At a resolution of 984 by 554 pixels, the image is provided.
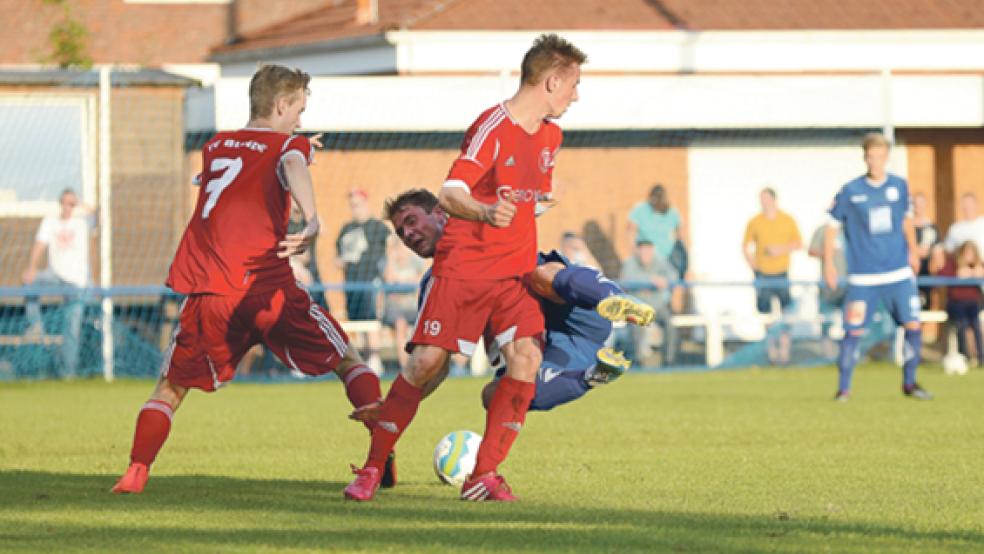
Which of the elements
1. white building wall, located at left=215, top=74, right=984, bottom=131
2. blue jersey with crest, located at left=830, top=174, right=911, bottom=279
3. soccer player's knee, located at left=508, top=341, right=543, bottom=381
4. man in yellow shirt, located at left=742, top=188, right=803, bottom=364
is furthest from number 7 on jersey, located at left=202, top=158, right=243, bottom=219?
man in yellow shirt, located at left=742, top=188, right=803, bottom=364

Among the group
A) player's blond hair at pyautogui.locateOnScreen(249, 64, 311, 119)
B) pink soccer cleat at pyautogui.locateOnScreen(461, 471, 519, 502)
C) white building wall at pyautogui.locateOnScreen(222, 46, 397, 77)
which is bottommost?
pink soccer cleat at pyautogui.locateOnScreen(461, 471, 519, 502)

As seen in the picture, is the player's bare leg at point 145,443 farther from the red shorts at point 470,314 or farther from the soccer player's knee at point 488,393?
the soccer player's knee at point 488,393

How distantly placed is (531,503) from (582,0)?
18135mm

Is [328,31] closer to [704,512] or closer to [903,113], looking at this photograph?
[903,113]

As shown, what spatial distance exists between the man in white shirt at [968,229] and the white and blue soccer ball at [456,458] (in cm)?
1353

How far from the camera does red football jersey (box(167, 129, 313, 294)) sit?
8.45 m

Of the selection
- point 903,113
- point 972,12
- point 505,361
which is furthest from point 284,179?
point 972,12

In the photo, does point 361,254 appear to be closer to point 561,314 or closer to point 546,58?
point 561,314

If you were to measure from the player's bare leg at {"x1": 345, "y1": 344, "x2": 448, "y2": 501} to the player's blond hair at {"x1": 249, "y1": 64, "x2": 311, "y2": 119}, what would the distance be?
4.37ft

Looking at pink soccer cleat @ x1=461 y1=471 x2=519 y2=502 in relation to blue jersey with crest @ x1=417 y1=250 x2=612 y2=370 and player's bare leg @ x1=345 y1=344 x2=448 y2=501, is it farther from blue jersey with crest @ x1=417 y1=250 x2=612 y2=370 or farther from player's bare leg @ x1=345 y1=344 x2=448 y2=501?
blue jersey with crest @ x1=417 y1=250 x2=612 y2=370

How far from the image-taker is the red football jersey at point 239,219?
8445 mm

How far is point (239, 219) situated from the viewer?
848 centimetres

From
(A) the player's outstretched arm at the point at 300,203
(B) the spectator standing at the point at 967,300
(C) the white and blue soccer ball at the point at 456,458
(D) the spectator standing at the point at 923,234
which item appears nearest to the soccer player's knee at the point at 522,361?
(C) the white and blue soccer ball at the point at 456,458

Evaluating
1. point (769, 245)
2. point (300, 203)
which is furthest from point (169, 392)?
point (769, 245)
